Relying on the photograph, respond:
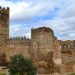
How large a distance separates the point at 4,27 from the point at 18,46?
13.0 ft

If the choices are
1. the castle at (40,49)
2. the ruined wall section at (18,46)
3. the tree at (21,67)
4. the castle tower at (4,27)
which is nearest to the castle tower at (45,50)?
the castle at (40,49)

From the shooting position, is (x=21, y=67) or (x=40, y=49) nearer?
(x=21, y=67)

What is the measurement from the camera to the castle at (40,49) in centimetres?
4941

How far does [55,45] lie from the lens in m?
50.4

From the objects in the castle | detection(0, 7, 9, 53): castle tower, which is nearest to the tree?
the castle

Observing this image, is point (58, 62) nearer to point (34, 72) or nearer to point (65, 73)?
point (65, 73)

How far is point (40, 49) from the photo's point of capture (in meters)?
49.9

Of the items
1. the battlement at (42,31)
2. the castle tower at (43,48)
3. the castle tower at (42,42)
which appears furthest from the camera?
the battlement at (42,31)

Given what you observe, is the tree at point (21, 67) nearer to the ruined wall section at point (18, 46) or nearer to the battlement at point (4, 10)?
the ruined wall section at point (18, 46)

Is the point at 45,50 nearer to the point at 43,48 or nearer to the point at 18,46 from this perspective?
the point at 43,48

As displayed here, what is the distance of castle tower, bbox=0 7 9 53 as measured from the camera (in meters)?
53.8

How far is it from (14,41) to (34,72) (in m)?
10.7

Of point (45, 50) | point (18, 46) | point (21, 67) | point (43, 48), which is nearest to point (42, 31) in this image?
point (43, 48)

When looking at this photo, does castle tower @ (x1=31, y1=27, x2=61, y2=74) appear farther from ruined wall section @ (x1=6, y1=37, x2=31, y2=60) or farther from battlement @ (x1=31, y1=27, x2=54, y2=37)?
ruined wall section @ (x1=6, y1=37, x2=31, y2=60)
